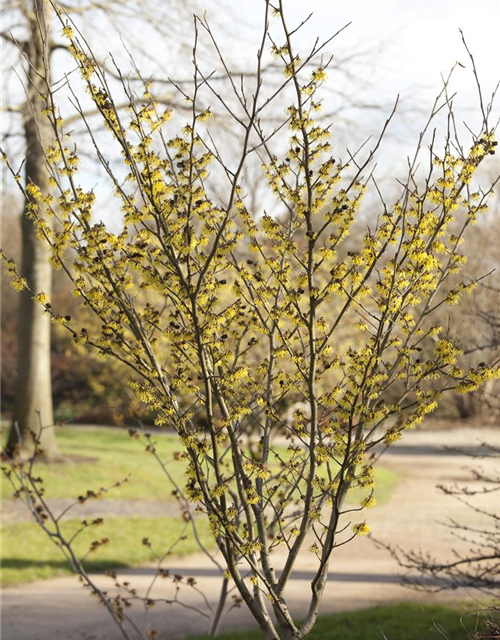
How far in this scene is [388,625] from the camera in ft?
21.5

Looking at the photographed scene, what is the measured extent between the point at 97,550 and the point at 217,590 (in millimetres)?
2070

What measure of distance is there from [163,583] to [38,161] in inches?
305

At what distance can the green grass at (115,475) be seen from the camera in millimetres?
12719

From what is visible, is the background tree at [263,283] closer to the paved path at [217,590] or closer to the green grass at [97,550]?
the paved path at [217,590]

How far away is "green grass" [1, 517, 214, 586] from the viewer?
8.98m

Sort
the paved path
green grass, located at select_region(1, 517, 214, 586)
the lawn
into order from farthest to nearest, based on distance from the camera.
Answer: the lawn → green grass, located at select_region(1, 517, 214, 586) → the paved path

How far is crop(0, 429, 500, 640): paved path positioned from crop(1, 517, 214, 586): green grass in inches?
10.1

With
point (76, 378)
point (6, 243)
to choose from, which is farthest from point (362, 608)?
point (6, 243)

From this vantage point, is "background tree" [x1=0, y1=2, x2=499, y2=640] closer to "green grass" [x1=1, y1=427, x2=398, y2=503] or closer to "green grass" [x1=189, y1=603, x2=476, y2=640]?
"green grass" [x1=189, y1=603, x2=476, y2=640]

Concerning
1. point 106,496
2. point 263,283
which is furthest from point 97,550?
point 263,283

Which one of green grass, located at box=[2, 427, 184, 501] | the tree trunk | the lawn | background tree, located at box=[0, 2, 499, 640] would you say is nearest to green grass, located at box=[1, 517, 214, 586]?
the lawn

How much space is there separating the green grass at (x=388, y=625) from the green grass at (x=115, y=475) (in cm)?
408

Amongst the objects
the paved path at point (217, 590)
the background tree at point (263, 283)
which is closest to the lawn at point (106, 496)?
the paved path at point (217, 590)

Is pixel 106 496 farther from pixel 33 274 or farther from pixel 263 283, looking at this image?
pixel 263 283
